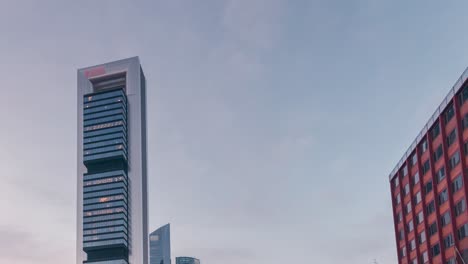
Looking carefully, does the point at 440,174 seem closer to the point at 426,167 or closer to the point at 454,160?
the point at 454,160

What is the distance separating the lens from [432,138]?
110688 mm

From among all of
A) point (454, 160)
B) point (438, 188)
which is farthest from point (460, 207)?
point (438, 188)

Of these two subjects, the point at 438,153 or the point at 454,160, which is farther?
the point at 438,153

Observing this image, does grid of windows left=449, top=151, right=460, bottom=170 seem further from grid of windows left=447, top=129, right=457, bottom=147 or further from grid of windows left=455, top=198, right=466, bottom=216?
grid of windows left=455, top=198, right=466, bottom=216

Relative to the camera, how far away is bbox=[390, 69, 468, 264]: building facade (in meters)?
94.9

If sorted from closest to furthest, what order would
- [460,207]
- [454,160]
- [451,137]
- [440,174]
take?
[460,207] < [454,160] < [451,137] < [440,174]

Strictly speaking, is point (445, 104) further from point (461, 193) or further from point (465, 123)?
point (461, 193)

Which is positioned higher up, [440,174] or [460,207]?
[440,174]

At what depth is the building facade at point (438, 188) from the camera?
311 ft

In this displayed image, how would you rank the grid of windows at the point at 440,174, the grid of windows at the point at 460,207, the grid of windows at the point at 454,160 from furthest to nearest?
1. the grid of windows at the point at 440,174
2. the grid of windows at the point at 454,160
3. the grid of windows at the point at 460,207

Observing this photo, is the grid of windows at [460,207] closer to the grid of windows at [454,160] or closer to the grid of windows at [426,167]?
the grid of windows at [454,160]

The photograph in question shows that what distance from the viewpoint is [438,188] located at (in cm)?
10794

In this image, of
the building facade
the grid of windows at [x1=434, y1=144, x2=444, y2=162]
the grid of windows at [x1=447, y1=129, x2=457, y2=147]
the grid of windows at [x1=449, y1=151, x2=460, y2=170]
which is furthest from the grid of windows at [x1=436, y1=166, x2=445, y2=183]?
the grid of windows at [x1=447, y1=129, x2=457, y2=147]

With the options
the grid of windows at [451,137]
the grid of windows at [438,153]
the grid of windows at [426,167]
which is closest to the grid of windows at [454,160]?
the grid of windows at [451,137]
